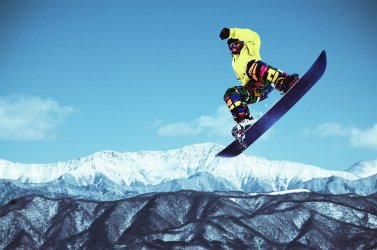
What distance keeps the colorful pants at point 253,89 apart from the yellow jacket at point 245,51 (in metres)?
0.13

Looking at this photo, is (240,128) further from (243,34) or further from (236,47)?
(243,34)

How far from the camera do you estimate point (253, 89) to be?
36.9 ft

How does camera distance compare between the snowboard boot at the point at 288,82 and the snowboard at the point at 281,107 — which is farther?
the snowboard at the point at 281,107

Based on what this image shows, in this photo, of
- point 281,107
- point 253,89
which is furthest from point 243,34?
point 281,107

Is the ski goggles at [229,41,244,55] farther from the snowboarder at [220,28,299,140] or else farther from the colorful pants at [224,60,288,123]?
the colorful pants at [224,60,288,123]

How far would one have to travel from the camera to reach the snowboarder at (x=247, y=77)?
1052 centimetres

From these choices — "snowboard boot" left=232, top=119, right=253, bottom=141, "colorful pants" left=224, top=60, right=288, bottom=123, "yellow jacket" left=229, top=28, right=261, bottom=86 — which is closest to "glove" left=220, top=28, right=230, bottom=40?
"yellow jacket" left=229, top=28, right=261, bottom=86

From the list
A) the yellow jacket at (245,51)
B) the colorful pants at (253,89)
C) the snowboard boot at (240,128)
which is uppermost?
the yellow jacket at (245,51)

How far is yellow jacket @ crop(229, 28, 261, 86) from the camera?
34.2ft

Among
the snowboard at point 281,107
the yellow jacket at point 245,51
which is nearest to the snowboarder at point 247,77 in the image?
the yellow jacket at point 245,51

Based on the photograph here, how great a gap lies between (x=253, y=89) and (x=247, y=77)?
0.48 meters

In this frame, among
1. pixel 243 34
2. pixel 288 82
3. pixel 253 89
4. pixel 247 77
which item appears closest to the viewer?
pixel 243 34

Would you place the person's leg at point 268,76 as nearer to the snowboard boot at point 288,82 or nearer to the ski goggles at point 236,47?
the snowboard boot at point 288,82

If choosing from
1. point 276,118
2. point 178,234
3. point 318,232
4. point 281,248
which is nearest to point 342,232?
point 318,232
